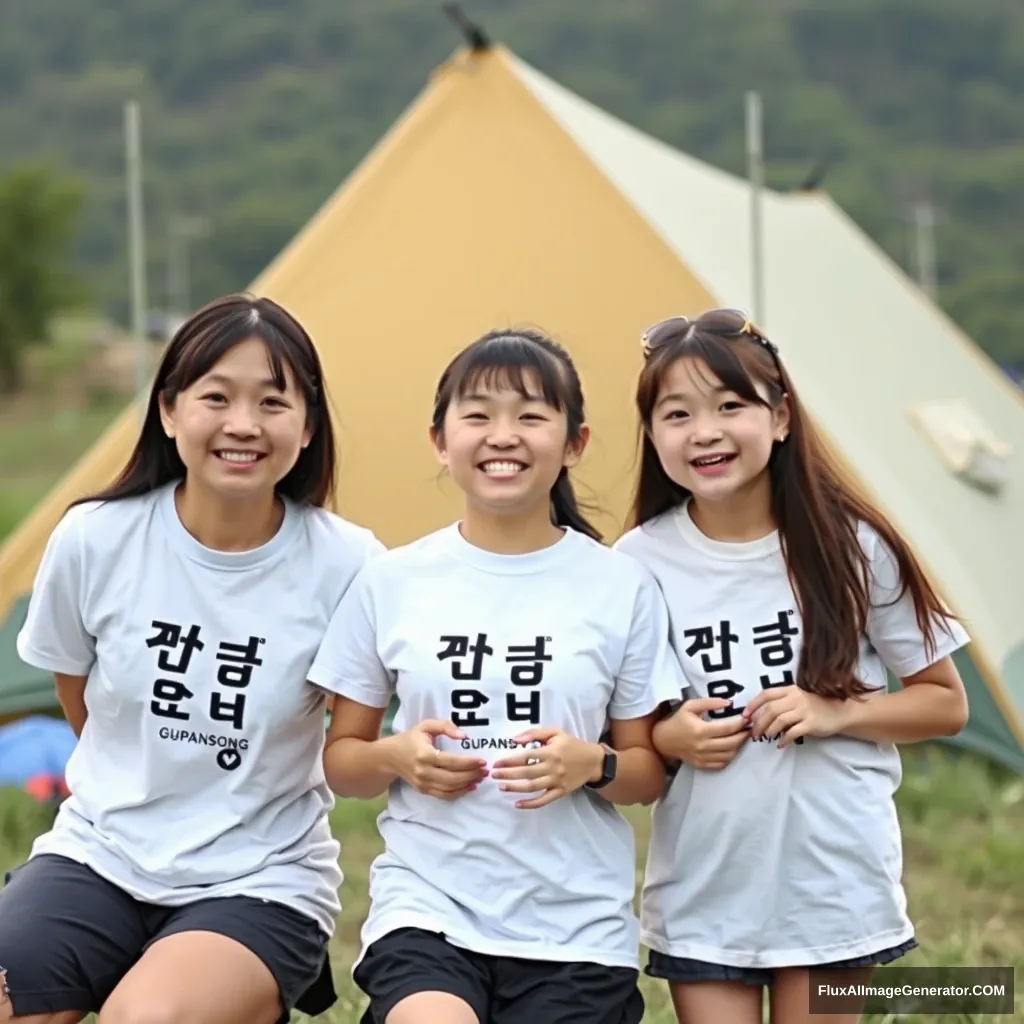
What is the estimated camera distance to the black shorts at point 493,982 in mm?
1641

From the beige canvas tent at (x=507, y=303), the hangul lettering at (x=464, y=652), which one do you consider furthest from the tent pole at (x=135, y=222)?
the hangul lettering at (x=464, y=652)

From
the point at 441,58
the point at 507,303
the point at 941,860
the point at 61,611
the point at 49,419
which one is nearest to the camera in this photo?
the point at 61,611

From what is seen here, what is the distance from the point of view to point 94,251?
35.9 meters

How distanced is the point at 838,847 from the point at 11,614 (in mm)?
2525

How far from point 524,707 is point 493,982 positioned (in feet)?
0.96

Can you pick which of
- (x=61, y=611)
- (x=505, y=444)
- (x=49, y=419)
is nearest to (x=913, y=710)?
(x=505, y=444)

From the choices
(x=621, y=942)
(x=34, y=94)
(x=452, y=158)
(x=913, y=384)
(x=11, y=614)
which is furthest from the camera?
(x=34, y=94)

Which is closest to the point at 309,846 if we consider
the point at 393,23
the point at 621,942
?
the point at 621,942

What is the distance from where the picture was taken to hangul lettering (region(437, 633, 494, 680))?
5.67 ft

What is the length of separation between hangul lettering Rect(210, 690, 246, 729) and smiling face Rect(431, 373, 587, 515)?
0.36 metres

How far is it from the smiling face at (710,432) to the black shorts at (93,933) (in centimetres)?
68

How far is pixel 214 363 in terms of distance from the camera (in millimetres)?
1838

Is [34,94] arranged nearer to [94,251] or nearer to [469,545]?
[94,251]

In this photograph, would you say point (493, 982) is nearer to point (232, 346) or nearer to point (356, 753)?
point (356, 753)
